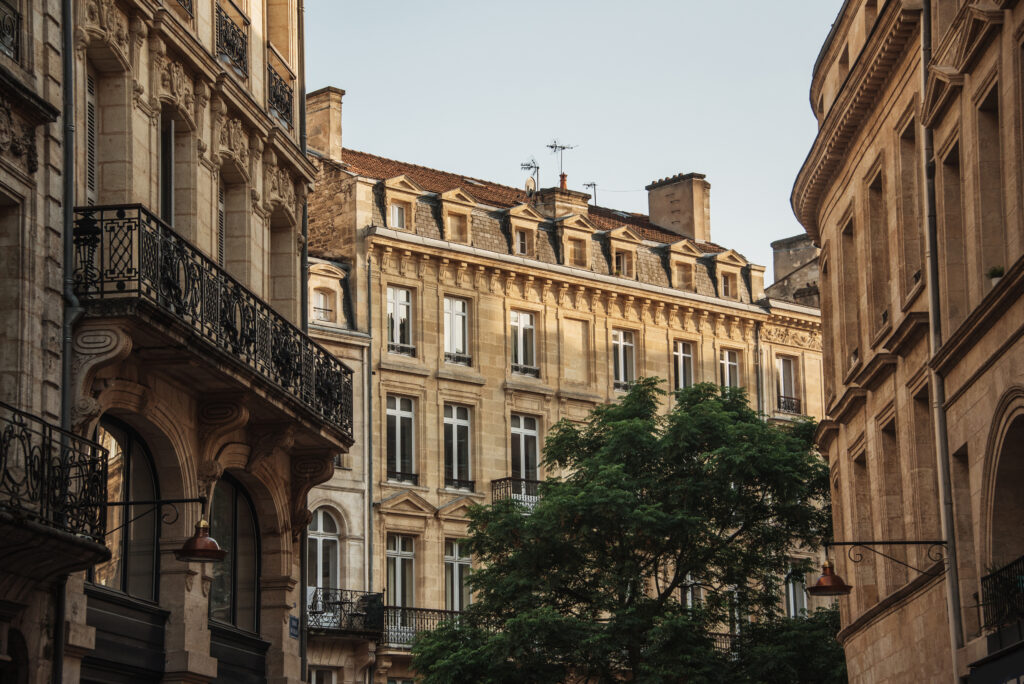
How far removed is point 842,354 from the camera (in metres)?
29.9

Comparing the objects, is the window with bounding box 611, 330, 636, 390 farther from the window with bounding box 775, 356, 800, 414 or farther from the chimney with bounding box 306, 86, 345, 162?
the chimney with bounding box 306, 86, 345, 162

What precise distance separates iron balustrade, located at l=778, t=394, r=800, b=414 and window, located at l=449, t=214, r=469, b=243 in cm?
1115

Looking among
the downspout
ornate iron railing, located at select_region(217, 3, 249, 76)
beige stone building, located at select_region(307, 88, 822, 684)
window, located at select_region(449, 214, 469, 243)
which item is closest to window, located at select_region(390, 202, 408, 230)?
beige stone building, located at select_region(307, 88, 822, 684)

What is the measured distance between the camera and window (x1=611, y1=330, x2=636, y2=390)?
50.6 metres

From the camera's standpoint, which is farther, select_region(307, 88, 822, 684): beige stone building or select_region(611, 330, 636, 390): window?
select_region(611, 330, 636, 390): window

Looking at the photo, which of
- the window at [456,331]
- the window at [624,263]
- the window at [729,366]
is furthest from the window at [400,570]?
the window at [729,366]

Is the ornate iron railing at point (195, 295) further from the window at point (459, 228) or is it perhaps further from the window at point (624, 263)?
the window at point (624, 263)

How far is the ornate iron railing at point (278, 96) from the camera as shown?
2680 cm

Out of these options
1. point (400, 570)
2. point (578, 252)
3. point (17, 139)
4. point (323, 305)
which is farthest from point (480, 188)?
point (17, 139)

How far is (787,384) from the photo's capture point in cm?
5453

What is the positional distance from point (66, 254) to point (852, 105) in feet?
41.8

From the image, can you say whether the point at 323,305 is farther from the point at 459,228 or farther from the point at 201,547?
the point at 201,547

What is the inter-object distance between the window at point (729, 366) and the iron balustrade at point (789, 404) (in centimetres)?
167

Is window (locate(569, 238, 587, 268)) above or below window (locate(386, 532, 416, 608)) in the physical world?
above
